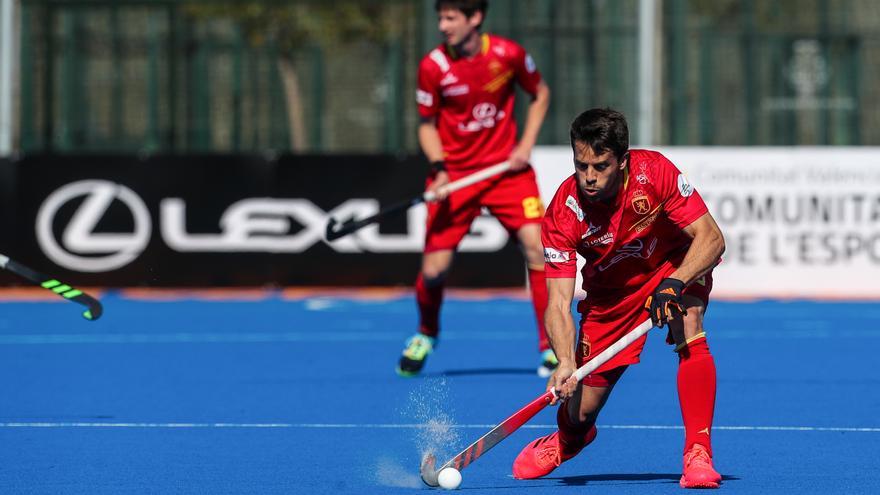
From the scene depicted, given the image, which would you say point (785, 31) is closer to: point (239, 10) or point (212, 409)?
point (239, 10)

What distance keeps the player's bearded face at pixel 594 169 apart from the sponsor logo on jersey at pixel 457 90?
306cm

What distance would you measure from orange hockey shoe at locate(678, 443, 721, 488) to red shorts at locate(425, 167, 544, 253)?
9.59ft

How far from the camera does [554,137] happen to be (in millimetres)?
15086

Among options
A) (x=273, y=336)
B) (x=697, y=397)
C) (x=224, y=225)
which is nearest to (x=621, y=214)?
(x=697, y=397)

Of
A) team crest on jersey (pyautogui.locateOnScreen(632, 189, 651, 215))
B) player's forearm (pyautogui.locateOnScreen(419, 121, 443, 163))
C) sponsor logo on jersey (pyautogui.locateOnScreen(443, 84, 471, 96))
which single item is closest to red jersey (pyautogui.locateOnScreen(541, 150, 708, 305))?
team crest on jersey (pyautogui.locateOnScreen(632, 189, 651, 215))

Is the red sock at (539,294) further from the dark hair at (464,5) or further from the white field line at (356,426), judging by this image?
the white field line at (356,426)

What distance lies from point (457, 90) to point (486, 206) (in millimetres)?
603

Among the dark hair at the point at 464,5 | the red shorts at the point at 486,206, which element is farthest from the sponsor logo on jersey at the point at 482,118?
the dark hair at the point at 464,5

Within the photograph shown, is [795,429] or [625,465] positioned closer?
[625,465]

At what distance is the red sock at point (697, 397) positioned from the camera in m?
5.29

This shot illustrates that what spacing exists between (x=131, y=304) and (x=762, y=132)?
20.0 ft

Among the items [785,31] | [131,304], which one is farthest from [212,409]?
[785,31]

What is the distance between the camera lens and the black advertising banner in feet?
43.3

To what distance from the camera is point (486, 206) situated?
821 centimetres
